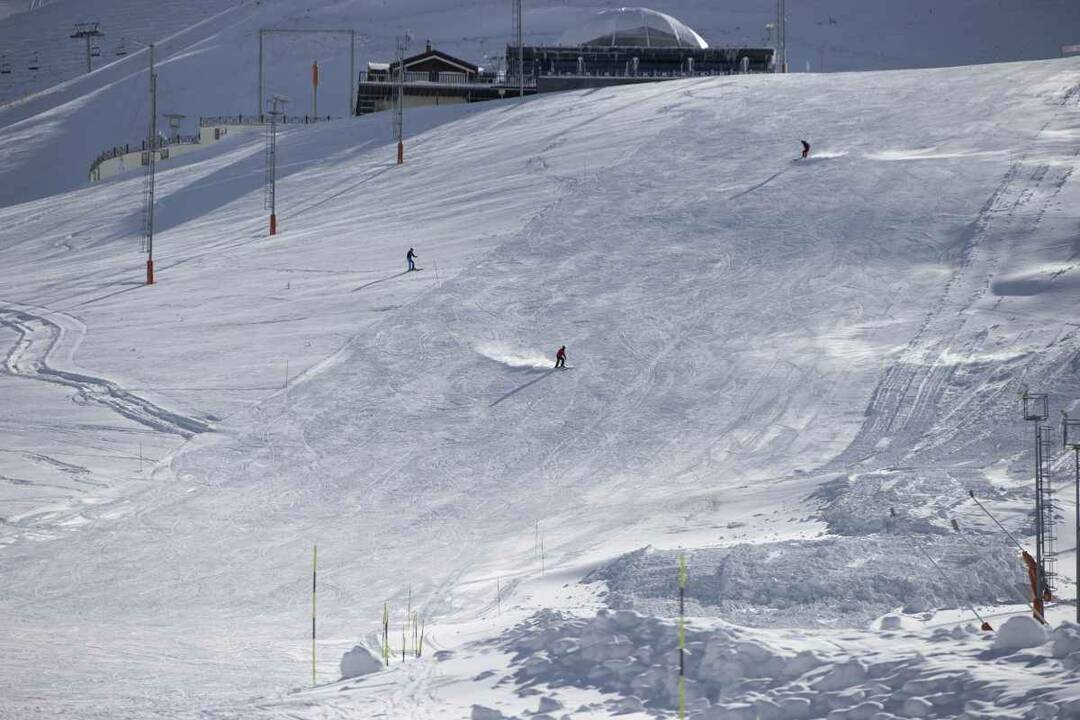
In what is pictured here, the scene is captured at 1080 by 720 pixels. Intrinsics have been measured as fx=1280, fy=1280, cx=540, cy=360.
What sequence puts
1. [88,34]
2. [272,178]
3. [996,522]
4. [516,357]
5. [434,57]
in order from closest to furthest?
[996,522]
[516,357]
[272,178]
[434,57]
[88,34]

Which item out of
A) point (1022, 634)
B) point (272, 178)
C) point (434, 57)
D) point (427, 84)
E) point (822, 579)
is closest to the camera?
point (1022, 634)

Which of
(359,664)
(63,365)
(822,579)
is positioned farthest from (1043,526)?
(63,365)

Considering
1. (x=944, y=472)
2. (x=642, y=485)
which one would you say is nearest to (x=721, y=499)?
(x=642, y=485)

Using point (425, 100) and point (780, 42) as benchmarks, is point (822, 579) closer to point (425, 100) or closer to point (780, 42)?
point (425, 100)

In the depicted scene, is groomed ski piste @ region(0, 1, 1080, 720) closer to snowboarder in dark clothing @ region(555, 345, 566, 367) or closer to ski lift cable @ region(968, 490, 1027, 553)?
ski lift cable @ region(968, 490, 1027, 553)

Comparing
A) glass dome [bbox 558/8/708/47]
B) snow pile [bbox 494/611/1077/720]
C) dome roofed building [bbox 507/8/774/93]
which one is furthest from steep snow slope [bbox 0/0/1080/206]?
snow pile [bbox 494/611/1077/720]

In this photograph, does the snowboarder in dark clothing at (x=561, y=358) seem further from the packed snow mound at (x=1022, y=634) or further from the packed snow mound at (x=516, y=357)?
the packed snow mound at (x=1022, y=634)

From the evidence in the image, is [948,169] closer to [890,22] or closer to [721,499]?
[721,499]

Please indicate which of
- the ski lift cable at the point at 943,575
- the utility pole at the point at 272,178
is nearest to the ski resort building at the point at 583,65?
the utility pole at the point at 272,178
